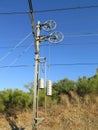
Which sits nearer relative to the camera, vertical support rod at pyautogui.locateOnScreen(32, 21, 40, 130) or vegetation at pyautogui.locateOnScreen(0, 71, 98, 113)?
vertical support rod at pyautogui.locateOnScreen(32, 21, 40, 130)

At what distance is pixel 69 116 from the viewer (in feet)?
86.7

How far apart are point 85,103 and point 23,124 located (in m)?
7.44

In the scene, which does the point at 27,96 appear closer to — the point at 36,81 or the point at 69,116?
the point at 69,116

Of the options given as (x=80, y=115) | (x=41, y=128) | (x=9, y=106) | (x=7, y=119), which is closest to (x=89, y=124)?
(x=80, y=115)

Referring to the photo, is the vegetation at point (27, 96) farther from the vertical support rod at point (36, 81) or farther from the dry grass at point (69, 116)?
the vertical support rod at point (36, 81)

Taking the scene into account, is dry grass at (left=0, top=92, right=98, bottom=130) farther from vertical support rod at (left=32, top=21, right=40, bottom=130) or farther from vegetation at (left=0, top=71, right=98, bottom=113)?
vertical support rod at (left=32, top=21, right=40, bottom=130)

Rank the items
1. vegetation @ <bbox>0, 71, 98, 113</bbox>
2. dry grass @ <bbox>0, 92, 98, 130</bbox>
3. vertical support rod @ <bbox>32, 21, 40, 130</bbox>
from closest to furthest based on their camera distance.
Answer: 1. vertical support rod @ <bbox>32, 21, 40, 130</bbox>
2. dry grass @ <bbox>0, 92, 98, 130</bbox>
3. vegetation @ <bbox>0, 71, 98, 113</bbox>

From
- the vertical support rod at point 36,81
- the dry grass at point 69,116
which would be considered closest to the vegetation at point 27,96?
the dry grass at point 69,116

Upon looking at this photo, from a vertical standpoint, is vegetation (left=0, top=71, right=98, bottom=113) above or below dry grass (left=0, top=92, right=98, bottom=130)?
above

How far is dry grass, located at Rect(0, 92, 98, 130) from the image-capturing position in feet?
80.1

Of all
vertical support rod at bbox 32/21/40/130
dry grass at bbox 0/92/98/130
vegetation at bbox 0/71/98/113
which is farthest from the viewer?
vegetation at bbox 0/71/98/113

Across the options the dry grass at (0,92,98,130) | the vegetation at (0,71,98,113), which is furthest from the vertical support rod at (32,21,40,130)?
the vegetation at (0,71,98,113)

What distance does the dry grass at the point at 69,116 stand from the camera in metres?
24.4

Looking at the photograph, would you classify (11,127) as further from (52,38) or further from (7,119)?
(52,38)
